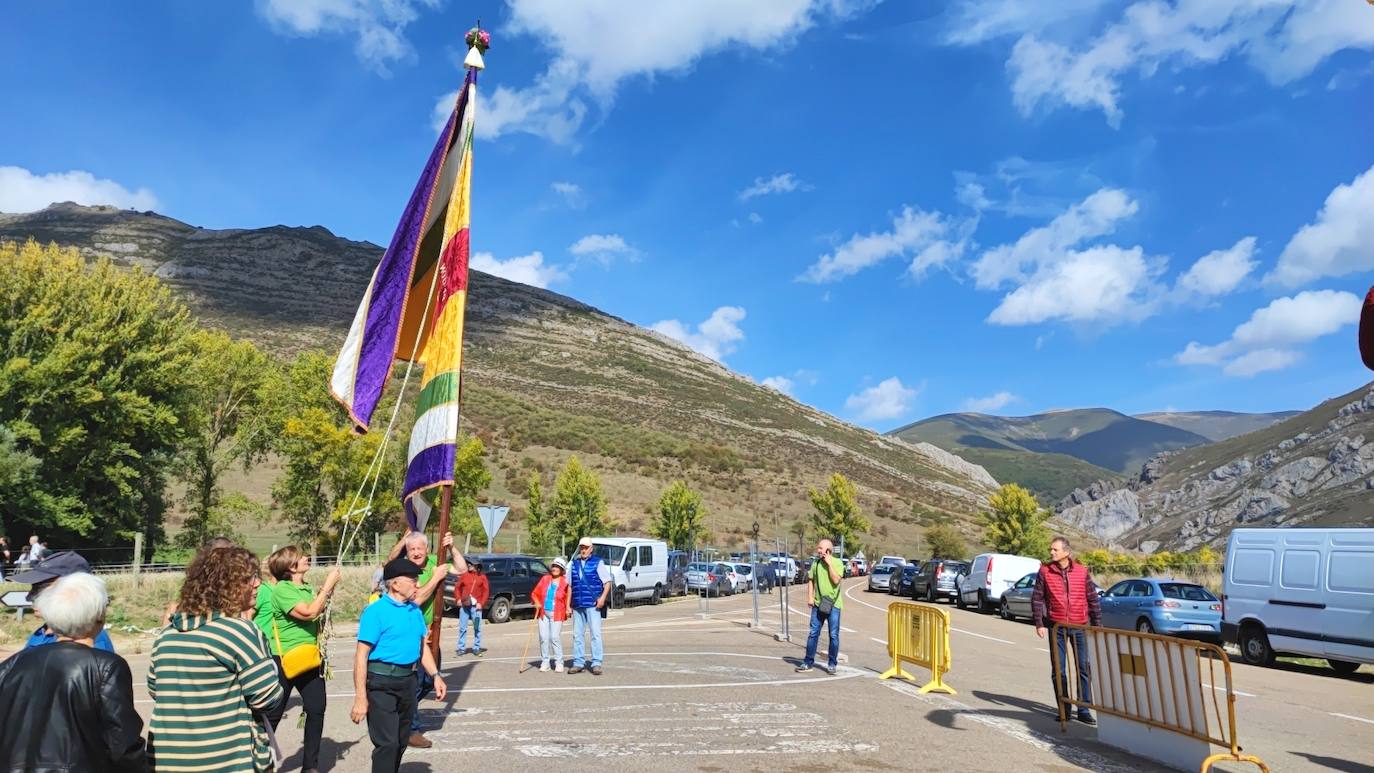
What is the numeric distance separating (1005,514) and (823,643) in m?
40.7

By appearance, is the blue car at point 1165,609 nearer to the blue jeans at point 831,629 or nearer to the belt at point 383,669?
the blue jeans at point 831,629

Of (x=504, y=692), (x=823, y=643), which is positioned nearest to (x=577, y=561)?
(x=504, y=692)

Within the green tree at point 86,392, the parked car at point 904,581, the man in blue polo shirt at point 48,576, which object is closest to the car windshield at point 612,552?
the parked car at point 904,581

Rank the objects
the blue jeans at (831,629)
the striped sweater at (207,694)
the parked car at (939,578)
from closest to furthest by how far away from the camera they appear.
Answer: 1. the striped sweater at (207,694)
2. the blue jeans at (831,629)
3. the parked car at (939,578)

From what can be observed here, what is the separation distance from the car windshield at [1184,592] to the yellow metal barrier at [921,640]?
1082cm

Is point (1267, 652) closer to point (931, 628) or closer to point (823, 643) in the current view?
point (823, 643)

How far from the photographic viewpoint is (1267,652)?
16.6 m

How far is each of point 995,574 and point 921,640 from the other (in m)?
18.5

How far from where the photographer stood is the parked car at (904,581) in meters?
37.5

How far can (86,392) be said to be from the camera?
27.3 meters

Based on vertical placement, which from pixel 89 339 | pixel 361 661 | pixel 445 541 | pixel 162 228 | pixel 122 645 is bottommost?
pixel 122 645

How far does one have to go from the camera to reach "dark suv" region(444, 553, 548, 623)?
23.1m

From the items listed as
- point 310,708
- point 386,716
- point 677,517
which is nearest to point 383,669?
point 386,716

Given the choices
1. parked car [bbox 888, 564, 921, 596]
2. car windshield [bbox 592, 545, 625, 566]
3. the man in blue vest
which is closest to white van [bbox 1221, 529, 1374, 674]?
the man in blue vest
